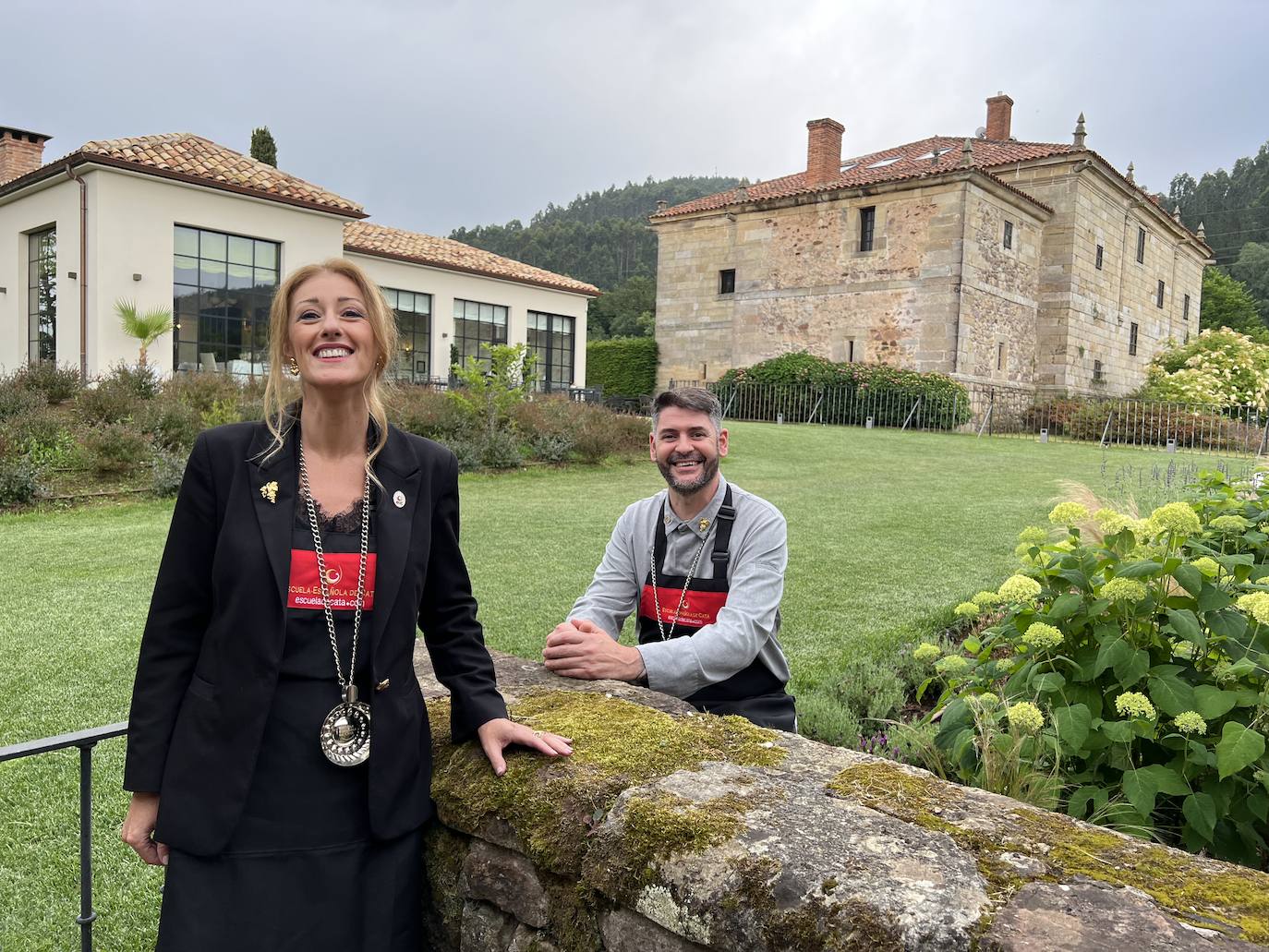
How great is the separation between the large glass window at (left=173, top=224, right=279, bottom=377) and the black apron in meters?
18.8

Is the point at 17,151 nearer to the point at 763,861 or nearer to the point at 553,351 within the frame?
the point at 553,351

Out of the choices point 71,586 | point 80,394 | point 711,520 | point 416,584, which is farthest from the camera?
point 80,394

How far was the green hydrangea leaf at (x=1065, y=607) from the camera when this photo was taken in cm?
242

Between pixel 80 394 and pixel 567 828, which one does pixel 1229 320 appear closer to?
pixel 80 394

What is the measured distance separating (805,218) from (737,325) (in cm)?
430

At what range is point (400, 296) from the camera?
84.7 ft

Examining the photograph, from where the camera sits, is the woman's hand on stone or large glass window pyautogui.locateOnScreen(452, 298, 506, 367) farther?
large glass window pyautogui.locateOnScreen(452, 298, 506, 367)

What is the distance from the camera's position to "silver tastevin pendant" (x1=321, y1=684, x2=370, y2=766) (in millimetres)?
1736

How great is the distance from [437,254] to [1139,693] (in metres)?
26.6

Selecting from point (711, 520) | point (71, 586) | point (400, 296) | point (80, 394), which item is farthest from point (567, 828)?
point (400, 296)

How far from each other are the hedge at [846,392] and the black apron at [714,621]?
2276 cm

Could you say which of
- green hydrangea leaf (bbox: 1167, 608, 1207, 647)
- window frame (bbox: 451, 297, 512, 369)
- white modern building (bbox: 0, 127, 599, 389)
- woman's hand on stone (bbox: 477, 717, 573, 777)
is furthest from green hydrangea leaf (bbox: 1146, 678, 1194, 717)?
window frame (bbox: 451, 297, 512, 369)

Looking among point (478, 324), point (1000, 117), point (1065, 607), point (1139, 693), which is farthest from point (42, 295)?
point (1000, 117)

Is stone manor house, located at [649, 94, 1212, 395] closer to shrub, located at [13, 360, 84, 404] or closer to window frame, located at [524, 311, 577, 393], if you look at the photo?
window frame, located at [524, 311, 577, 393]
